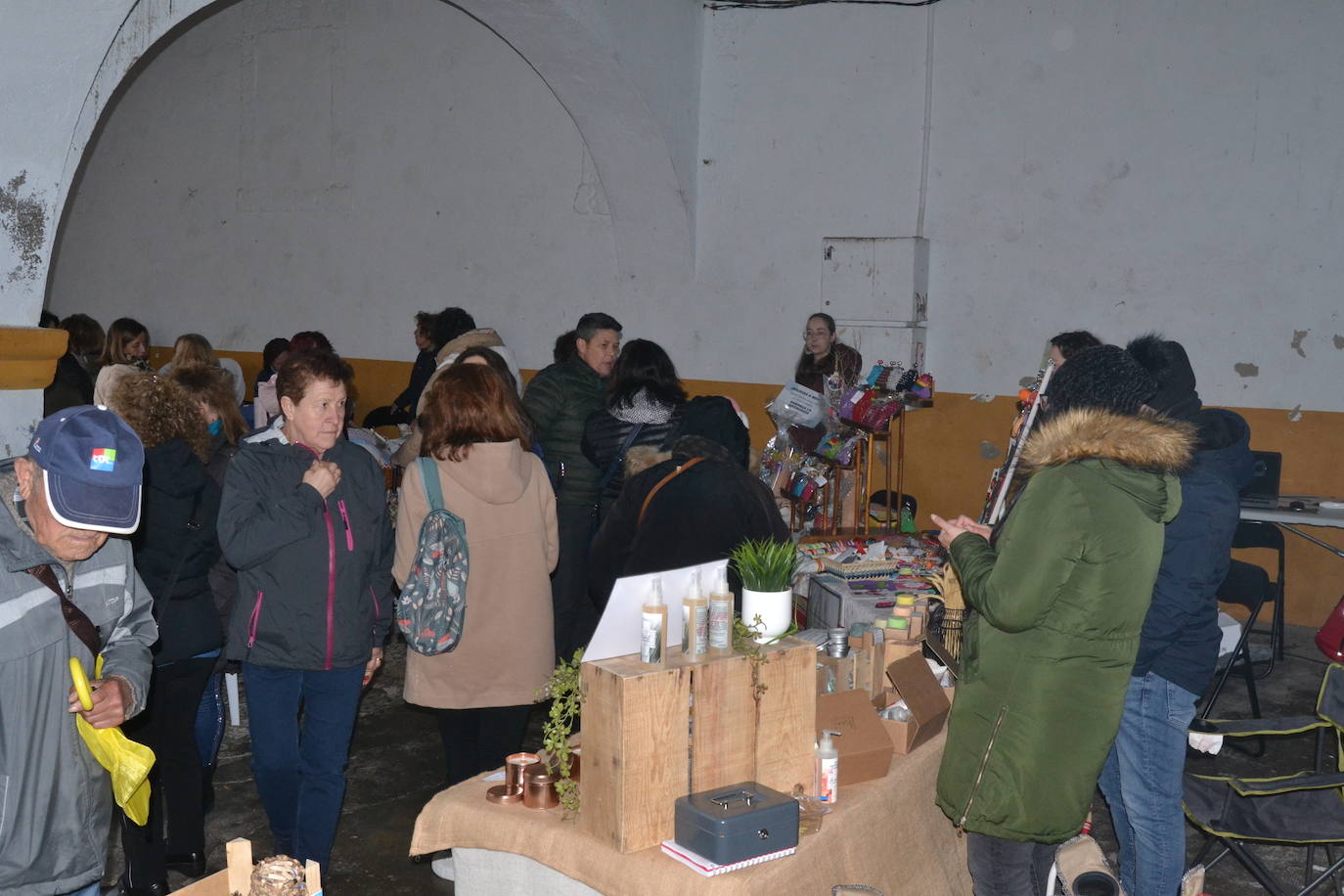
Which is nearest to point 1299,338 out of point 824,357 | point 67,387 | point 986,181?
point 986,181

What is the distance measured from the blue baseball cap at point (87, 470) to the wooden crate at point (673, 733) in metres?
0.93

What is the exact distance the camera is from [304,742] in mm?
3152

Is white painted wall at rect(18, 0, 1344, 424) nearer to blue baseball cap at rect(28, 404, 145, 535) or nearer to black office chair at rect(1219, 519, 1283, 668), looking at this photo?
black office chair at rect(1219, 519, 1283, 668)

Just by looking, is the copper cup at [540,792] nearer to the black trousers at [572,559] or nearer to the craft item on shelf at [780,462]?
the black trousers at [572,559]

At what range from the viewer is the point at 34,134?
377 cm

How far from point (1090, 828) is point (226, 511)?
121 inches

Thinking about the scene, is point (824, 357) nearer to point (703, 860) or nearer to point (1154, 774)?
point (1154, 774)

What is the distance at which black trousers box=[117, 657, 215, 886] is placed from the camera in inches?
130

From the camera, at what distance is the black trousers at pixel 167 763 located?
331 cm

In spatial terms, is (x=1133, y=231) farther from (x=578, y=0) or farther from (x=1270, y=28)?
(x=578, y=0)

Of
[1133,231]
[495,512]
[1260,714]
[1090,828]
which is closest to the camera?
[495,512]

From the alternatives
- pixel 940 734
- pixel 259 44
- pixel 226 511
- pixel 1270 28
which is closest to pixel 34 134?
pixel 226 511

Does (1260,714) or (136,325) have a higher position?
(136,325)

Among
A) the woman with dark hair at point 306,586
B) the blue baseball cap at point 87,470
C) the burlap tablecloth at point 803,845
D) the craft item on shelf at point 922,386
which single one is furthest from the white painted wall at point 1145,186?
the blue baseball cap at point 87,470
